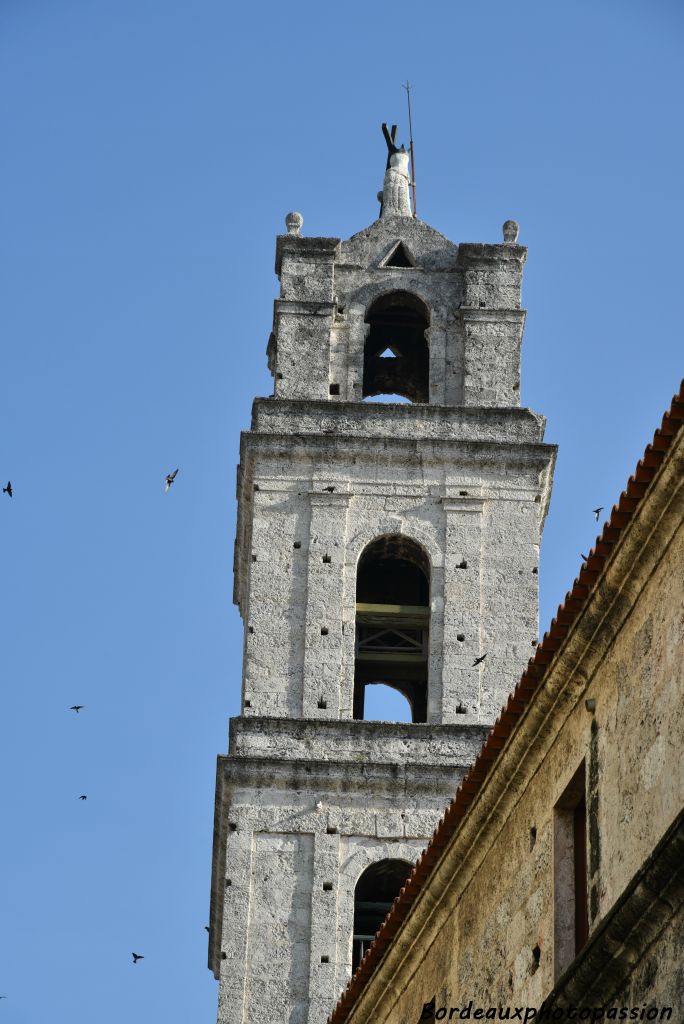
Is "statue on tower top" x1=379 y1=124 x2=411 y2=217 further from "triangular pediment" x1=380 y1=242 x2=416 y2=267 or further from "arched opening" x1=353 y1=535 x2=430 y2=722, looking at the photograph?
"arched opening" x1=353 y1=535 x2=430 y2=722

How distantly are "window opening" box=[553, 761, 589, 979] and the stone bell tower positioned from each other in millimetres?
12134

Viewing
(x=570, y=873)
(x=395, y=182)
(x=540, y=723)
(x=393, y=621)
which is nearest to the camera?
(x=570, y=873)

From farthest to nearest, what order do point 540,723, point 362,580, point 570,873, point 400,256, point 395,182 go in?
point 395,182 < point 400,256 < point 362,580 < point 540,723 < point 570,873

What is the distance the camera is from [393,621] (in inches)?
1046

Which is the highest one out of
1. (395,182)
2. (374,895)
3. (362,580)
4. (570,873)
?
(395,182)

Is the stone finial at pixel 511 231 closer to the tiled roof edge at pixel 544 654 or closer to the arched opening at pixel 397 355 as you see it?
the arched opening at pixel 397 355

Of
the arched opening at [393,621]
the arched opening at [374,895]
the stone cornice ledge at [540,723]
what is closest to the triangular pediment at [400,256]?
the arched opening at [393,621]

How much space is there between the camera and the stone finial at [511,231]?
2936cm

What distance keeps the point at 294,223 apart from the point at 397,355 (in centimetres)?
201

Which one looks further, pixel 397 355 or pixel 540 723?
pixel 397 355

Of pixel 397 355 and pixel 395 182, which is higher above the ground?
pixel 395 182

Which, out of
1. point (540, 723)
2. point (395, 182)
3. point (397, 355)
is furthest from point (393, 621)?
point (540, 723)

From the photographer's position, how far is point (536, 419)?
27500mm

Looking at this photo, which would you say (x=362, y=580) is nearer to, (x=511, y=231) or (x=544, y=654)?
(x=511, y=231)
